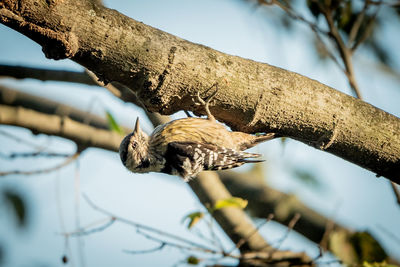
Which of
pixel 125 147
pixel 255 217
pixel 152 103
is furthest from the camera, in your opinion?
pixel 255 217

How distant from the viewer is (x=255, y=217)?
19.7 feet

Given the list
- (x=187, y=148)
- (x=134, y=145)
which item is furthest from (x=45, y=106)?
(x=187, y=148)

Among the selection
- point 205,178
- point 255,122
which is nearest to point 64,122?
point 205,178

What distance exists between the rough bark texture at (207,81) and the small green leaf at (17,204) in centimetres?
254

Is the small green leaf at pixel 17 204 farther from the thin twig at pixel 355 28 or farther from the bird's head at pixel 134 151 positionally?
the thin twig at pixel 355 28

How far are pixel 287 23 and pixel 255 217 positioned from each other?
286cm

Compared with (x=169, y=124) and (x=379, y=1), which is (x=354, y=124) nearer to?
(x=169, y=124)

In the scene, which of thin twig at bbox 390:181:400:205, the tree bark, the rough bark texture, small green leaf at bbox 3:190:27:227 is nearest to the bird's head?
the tree bark

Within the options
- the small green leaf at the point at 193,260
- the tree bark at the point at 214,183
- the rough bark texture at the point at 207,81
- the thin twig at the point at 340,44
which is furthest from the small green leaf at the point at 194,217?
the thin twig at the point at 340,44

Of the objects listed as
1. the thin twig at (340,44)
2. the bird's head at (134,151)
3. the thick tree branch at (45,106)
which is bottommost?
the thick tree branch at (45,106)

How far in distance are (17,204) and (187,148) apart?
2.23 metres

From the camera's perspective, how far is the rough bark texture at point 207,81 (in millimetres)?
2342

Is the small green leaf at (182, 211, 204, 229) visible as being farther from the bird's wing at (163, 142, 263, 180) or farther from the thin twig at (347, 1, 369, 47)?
the thin twig at (347, 1, 369, 47)

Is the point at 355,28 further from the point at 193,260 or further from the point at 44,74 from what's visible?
the point at 44,74
